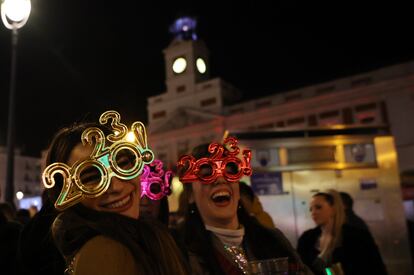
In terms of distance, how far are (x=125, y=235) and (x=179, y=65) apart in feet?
146

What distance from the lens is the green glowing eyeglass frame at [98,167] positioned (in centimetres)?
174

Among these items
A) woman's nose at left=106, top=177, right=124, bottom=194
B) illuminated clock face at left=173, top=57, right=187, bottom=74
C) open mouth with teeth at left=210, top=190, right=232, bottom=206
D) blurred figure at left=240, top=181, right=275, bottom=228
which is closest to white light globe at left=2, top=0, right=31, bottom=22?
blurred figure at left=240, top=181, right=275, bottom=228

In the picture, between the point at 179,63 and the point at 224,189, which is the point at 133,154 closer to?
the point at 224,189

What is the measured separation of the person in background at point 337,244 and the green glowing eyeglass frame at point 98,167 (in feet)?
8.24

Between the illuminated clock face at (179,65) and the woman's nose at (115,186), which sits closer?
the woman's nose at (115,186)

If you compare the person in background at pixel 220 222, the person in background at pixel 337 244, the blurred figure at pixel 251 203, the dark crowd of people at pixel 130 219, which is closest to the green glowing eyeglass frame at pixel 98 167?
the dark crowd of people at pixel 130 219

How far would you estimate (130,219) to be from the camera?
173 centimetres

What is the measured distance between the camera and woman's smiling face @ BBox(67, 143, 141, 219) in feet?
5.76

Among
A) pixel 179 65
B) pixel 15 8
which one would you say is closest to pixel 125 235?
pixel 15 8

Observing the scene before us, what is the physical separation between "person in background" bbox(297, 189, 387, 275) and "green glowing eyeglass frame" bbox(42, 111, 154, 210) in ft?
8.24

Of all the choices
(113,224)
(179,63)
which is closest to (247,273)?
(113,224)

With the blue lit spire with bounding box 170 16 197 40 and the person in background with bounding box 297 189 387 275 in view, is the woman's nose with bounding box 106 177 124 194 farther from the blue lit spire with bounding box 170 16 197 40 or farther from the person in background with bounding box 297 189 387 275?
the blue lit spire with bounding box 170 16 197 40

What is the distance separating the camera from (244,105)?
38.5m

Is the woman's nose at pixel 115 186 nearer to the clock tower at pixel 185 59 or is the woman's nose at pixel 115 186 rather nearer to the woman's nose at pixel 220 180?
the woman's nose at pixel 220 180
